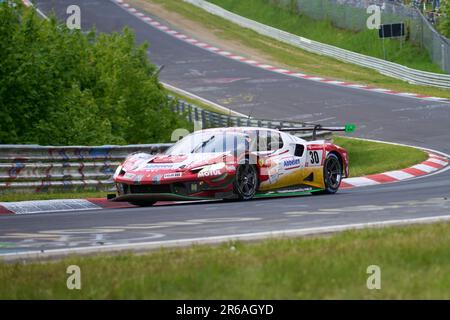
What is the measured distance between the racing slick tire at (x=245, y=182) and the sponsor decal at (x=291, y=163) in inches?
32.0

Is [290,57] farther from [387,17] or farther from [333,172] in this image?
[333,172]

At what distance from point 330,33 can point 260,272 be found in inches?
1864

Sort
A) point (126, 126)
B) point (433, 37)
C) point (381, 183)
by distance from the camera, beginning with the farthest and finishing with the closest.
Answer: point (433, 37) → point (126, 126) → point (381, 183)

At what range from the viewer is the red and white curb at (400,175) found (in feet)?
68.4

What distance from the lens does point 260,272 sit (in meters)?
7.34

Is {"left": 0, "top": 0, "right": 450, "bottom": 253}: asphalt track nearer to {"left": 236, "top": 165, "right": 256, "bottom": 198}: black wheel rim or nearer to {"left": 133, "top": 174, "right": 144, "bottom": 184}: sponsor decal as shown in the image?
A: {"left": 236, "top": 165, "right": 256, "bottom": 198}: black wheel rim

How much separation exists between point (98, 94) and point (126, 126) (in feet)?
11.0

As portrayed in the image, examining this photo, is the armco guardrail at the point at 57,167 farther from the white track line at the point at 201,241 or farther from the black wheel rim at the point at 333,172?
the white track line at the point at 201,241

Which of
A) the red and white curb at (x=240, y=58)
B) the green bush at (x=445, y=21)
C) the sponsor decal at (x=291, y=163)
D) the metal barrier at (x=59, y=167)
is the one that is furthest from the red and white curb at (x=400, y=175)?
the green bush at (x=445, y=21)

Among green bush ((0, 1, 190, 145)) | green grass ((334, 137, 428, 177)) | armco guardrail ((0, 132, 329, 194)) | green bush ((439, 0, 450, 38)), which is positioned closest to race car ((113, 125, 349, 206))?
armco guardrail ((0, 132, 329, 194))

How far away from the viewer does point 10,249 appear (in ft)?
32.3

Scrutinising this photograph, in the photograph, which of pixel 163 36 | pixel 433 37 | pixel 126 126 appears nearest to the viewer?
pixel 126 126
